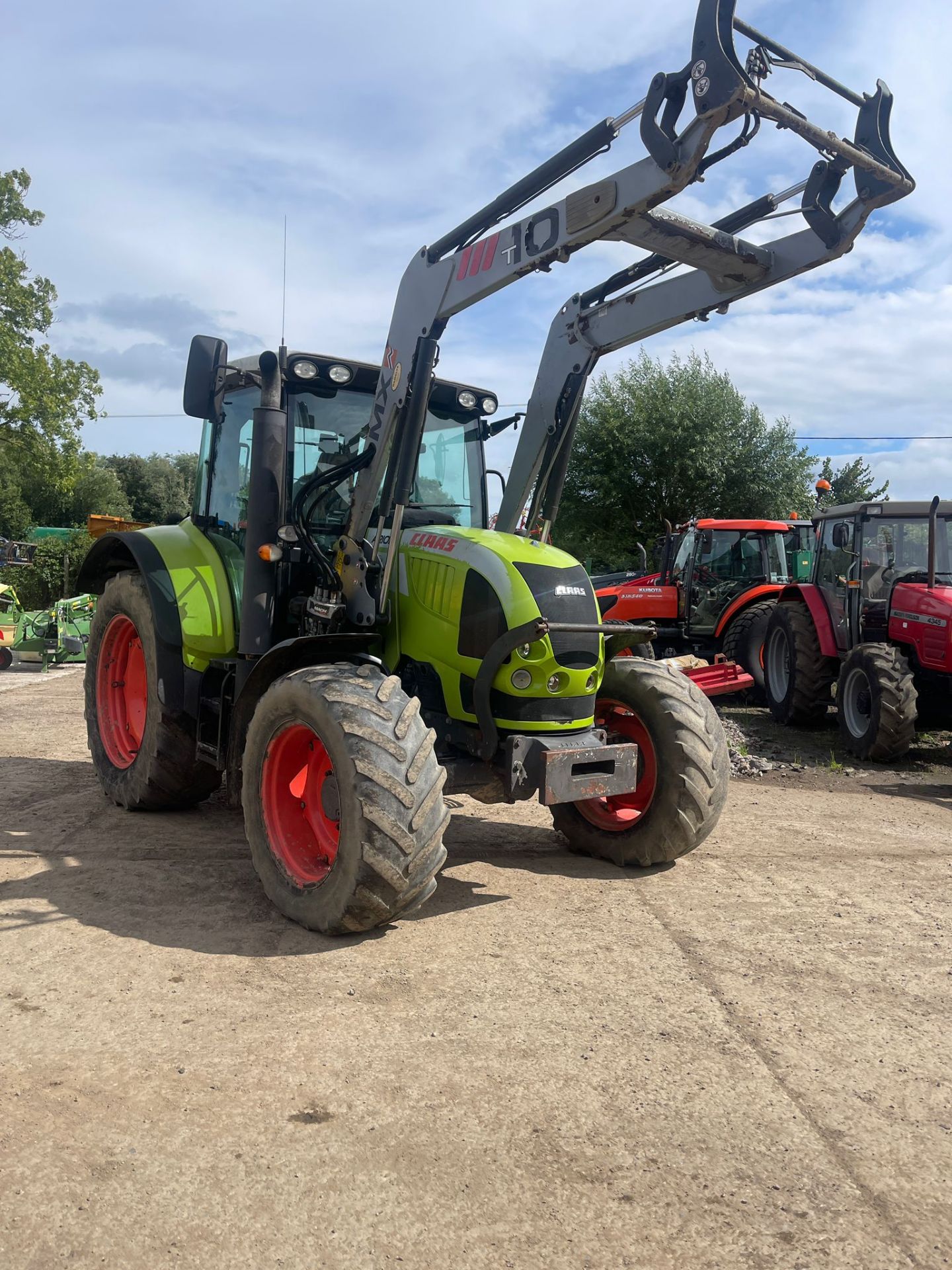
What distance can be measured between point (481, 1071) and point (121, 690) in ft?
14.2

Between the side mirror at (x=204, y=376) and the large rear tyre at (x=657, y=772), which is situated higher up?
the side mirror at (x=204, y=376)

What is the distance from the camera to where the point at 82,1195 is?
2.34m

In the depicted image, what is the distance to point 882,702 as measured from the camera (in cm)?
838

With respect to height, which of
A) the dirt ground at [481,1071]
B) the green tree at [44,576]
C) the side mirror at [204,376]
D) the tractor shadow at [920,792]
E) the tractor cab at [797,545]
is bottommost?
the tractor shadow at [920,792]

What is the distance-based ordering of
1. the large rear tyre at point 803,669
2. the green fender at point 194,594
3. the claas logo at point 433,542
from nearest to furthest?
1. the claas logo at point 433,542
2. the green fender at point 194,594
3. the large rear tyre at point 803,669

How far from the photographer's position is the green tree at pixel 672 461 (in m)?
27.7

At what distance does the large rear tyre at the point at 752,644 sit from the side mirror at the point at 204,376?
7.62 metres

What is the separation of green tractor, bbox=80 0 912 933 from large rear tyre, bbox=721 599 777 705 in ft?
22.3

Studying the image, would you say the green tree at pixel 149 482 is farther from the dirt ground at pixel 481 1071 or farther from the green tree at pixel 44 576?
the dirt ground at pixel 481 1071

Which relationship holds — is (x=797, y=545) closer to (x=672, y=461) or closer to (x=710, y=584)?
(x=710, y=584)

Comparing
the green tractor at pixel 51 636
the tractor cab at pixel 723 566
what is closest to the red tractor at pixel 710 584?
the tractor cab at pixel 723 566

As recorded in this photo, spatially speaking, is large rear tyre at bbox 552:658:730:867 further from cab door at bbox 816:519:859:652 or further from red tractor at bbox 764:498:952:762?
cab door at bbox 816:519:859:652

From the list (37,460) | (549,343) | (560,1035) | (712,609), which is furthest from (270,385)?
(37,460)

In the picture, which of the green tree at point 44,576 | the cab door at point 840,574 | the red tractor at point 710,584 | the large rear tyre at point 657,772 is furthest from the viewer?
the green tree at point 44,576
